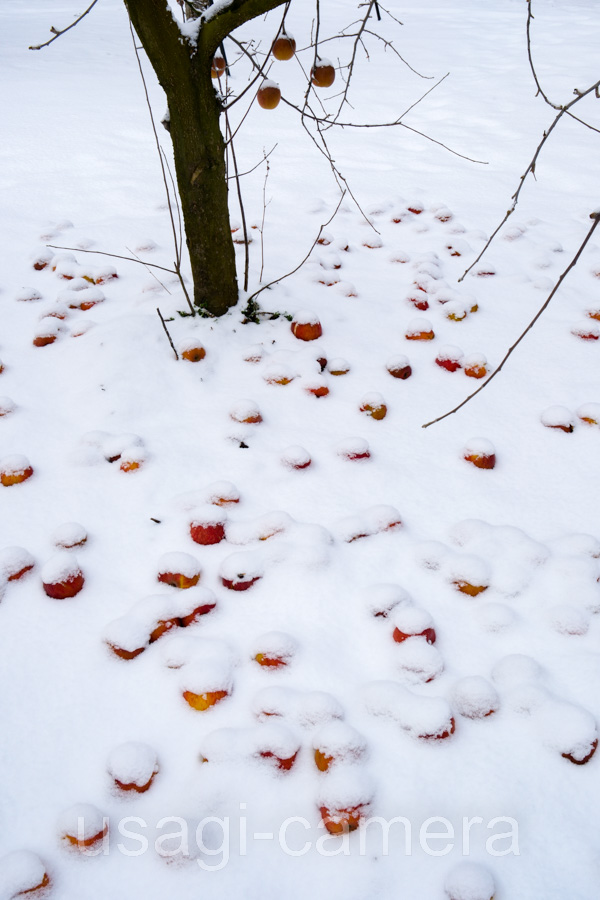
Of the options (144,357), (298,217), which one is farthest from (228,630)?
(298,217)

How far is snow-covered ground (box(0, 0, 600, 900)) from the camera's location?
35.1 inches

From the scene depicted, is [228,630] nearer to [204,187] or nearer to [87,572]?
[87,572]

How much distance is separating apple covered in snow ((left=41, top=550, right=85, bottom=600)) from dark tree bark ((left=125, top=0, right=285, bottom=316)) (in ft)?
3.58

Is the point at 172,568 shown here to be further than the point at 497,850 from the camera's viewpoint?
Yes

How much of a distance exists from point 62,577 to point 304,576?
0.50 metres

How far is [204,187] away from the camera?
1.84 m

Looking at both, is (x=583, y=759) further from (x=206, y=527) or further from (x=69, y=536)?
(x=69, y=536)

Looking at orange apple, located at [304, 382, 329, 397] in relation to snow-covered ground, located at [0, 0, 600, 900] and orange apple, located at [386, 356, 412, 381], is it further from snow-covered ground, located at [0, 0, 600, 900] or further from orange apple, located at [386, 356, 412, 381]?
orange apple, located at [386, 356, 412, 381]

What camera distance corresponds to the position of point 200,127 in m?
1.76

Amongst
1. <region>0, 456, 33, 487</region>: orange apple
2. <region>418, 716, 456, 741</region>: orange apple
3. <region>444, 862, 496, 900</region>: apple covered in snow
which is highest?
<region>0, 456, 33, 487</region>: orange apple

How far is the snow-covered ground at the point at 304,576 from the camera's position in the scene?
89 cm

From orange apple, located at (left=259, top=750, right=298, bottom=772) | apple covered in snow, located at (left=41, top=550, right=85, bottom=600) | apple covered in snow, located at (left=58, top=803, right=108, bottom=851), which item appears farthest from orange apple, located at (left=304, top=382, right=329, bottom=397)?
apple covered in snow, located at (left=58, top=803, right=108, bottom=851)

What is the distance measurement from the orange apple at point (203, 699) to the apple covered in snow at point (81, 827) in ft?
0.72

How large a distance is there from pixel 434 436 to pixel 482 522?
0.38 m
